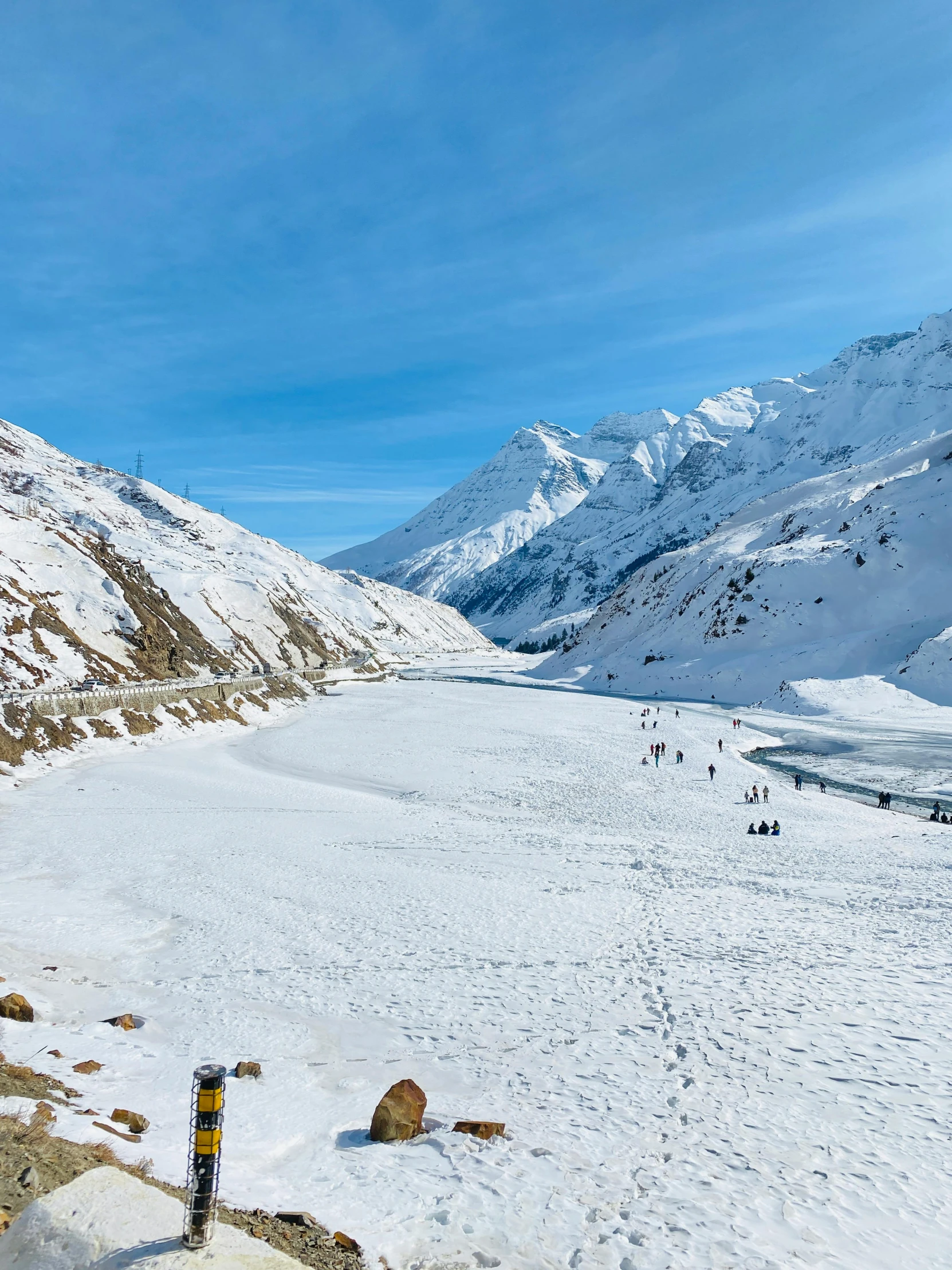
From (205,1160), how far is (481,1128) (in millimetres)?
4319

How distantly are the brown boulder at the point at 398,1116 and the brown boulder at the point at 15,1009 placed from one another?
5928 mm

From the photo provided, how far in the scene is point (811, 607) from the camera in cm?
9325

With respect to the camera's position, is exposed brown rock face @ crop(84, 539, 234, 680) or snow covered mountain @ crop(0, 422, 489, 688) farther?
exposed brown rock face @ crop(84, 539, 234, 680)

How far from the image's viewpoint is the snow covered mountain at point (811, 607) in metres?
80.8

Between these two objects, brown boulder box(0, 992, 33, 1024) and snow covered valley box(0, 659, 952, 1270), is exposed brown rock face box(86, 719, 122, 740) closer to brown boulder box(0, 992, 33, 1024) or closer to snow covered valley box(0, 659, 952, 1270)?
snow covered valley box(0, 659, 952, 1270)

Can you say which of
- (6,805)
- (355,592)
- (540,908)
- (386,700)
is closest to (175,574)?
(386,700)

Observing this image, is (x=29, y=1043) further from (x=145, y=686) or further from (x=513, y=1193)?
(x=145, y=686)

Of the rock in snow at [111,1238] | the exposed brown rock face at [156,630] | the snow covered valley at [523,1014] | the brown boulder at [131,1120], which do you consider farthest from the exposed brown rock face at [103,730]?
the rock in snow at [111,1238]

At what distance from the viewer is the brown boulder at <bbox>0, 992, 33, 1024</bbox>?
11086 millimetres

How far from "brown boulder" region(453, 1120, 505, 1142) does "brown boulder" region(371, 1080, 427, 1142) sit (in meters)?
0.51

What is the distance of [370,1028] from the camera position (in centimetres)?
1207

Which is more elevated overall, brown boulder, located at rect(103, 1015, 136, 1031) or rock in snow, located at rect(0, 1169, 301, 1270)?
rock in snow, located at rect(0, 1169, 301, 1270)

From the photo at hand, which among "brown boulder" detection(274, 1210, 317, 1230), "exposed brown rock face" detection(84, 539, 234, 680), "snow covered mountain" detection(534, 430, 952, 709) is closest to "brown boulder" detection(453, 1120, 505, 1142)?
"brown boulder" detection(274, 1210, 317, 1230)

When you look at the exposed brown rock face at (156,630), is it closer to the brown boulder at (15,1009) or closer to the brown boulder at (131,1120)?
the brown boulder at (15,1009)
